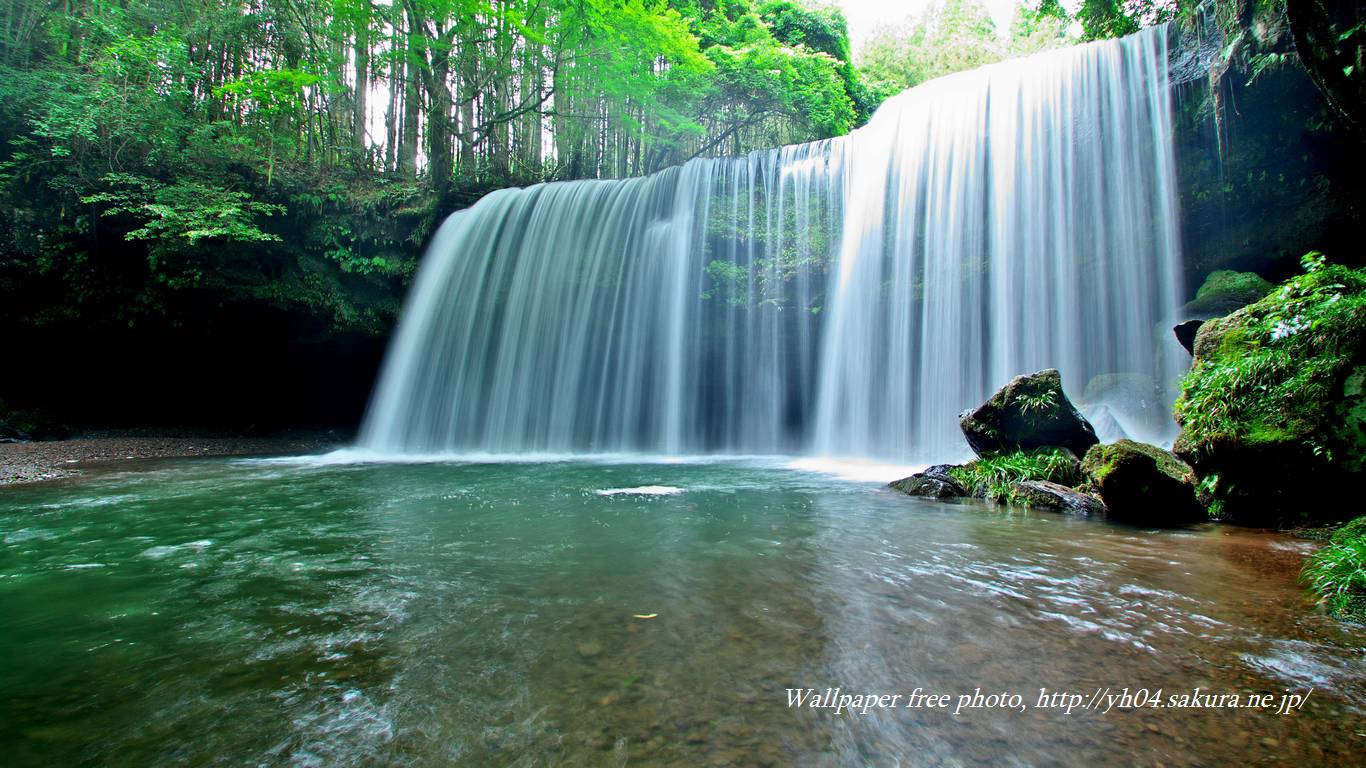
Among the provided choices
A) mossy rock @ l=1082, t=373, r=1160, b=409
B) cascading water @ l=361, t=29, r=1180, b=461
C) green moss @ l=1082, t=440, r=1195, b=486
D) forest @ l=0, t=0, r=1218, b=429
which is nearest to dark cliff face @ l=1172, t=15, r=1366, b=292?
cascading water @ l=361, t=29, r=1180, b=461

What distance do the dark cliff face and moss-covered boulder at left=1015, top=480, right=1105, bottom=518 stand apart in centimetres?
663

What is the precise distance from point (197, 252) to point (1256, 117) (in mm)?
19910

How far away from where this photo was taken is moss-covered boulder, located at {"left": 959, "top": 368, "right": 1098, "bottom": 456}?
7.32m

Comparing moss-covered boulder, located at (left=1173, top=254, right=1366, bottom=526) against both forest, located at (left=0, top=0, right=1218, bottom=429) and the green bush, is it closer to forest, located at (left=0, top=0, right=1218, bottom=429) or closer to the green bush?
the green bush

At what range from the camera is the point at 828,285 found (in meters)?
13.3

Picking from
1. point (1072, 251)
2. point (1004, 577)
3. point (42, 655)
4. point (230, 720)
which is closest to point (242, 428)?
point (42, 655)

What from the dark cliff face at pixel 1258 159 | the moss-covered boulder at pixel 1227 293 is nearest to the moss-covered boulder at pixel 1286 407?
the moss-covered boulder at pixel 1227 293

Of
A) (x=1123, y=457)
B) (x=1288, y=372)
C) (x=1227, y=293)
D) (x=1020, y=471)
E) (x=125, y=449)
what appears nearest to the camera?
(x=1288, y=372)

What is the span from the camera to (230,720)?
6.07ft

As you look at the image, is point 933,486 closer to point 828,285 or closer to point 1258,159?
point 828,285

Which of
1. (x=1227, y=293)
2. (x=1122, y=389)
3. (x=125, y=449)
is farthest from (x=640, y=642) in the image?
(x=125, y=449)

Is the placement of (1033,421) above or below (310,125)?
below

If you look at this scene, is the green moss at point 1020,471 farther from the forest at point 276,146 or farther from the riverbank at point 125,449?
the riverbank at point 125,449

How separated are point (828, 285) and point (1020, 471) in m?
7.14
